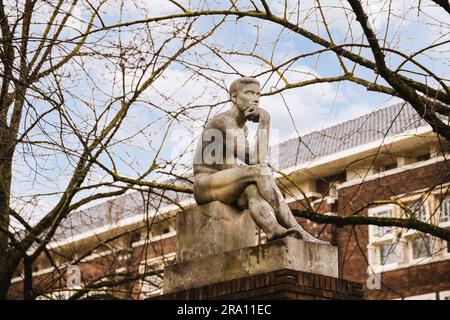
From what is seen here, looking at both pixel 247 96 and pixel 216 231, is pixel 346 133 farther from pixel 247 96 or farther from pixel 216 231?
pixel 216 231

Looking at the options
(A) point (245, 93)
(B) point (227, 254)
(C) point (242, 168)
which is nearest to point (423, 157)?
(A) point (245, 93)

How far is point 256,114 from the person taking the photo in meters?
10.0

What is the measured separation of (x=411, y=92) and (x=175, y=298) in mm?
4406

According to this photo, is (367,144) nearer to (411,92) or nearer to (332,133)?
(332,133)

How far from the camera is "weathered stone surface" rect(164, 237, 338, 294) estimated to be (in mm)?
9312

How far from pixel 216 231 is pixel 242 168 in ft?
2.32

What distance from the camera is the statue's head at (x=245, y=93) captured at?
10.2 m

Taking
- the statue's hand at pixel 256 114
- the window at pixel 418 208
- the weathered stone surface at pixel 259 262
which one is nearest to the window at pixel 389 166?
the window at pixel 418 208

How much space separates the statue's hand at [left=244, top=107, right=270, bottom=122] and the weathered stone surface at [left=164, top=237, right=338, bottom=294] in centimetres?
129

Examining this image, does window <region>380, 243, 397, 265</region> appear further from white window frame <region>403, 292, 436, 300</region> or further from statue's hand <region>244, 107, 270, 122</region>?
statue's hand <region>244, 107, 270, 122</region>

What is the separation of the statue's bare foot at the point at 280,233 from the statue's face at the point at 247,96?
1408 millimetres

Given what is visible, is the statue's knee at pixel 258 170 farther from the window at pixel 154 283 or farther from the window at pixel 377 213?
the window at pixel 377 213

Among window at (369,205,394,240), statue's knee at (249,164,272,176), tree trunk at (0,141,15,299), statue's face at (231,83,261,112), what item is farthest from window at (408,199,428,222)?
tree trunk at (0,141,15,299)
